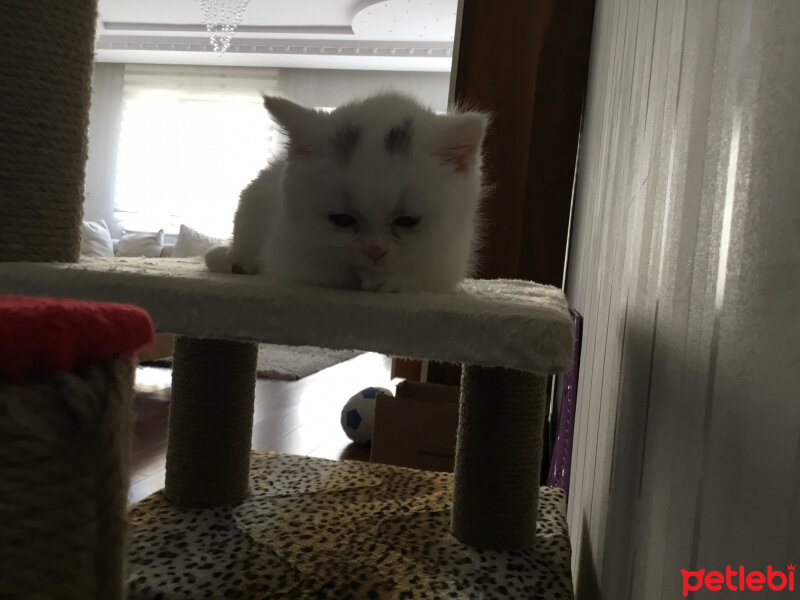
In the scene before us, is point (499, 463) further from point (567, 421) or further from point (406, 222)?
point (567, 421)

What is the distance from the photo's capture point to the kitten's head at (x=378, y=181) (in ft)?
3.66

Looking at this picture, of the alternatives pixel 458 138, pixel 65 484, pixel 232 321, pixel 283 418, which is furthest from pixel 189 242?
pixel 65 484

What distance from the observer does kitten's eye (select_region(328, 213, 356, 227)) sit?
3.77 feet

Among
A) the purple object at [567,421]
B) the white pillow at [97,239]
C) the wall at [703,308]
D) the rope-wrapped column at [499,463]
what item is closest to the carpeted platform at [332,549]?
the rope-wrapped column at [499,463]

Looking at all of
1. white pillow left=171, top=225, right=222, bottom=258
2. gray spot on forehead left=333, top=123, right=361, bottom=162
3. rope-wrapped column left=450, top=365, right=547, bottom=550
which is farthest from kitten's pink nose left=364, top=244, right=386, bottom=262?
white pillow left=171, top=225, right=222, bottom=258

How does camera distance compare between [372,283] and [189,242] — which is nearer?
[372,283]

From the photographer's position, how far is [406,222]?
115 cm

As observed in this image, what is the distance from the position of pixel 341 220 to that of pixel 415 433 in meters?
1.33

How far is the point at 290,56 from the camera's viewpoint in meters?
6.62

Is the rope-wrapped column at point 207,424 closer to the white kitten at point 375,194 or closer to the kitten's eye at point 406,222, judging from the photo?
the white kitten at point 375,194

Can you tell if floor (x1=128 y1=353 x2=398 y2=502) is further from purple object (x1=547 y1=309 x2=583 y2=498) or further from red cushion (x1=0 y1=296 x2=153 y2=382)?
red cushion (x1=0 y1=296 x2=153 y2=382)

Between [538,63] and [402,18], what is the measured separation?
3.41 metres

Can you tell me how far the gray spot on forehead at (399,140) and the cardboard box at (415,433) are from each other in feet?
4.23

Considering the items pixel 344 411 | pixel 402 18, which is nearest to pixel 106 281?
pixel 344 411
